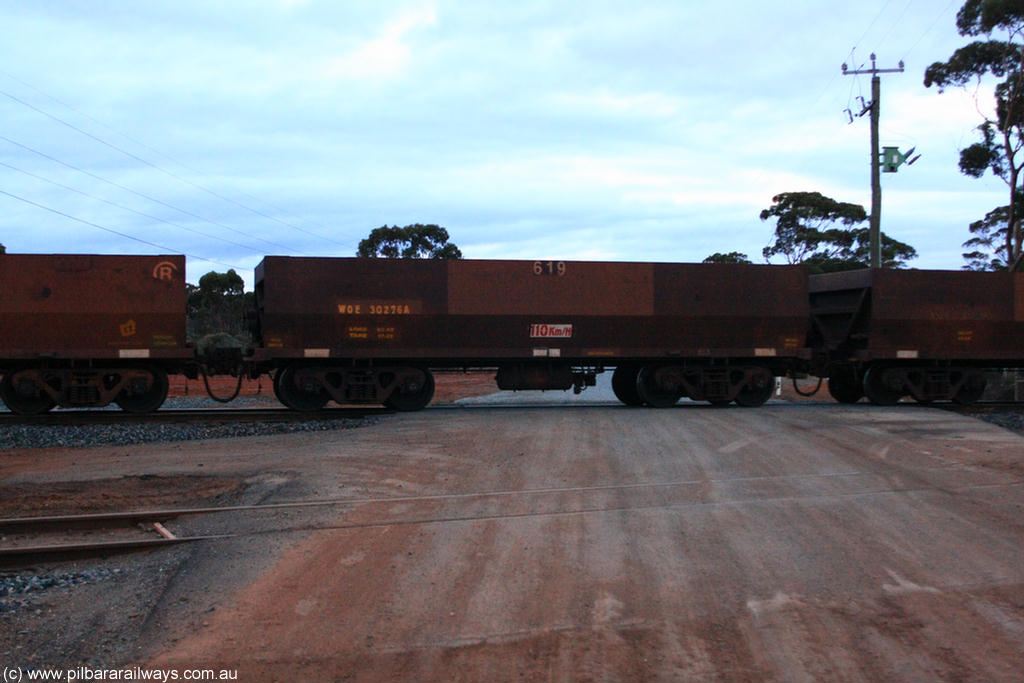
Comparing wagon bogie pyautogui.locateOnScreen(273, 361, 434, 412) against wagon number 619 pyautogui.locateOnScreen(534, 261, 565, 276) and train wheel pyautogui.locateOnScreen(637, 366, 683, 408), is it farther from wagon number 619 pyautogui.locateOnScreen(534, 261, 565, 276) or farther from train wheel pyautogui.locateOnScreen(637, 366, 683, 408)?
train wheel pyautogui.locateOnScreen(637, 366, 683, 408)

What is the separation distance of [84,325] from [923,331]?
17.3 meters

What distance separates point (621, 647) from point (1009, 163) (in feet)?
113

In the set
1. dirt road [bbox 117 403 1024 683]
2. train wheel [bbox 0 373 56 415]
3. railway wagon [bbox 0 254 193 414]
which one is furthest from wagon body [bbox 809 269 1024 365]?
train wheel [bbox 0 373 56 415]

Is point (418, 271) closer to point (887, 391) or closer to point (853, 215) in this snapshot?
point (887, 391)

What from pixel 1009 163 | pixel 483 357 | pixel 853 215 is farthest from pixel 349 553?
pixel 853 215

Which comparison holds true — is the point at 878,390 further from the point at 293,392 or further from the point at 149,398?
the point at 149,398

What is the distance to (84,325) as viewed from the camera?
14781 millimetres

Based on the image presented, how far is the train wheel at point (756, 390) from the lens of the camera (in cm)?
1711

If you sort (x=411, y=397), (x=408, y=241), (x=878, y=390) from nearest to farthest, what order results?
(x=411, y=397)
(x=878, y=390)
(x=408, y=241)

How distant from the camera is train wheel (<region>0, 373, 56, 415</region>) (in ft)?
48.3

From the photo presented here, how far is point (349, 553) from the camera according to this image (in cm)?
596

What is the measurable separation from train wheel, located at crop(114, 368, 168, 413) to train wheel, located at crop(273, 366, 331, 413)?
2.15 metres

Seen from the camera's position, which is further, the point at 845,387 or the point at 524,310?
the point at 845,387

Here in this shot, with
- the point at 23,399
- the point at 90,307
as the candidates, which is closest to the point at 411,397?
the point at 90,307
